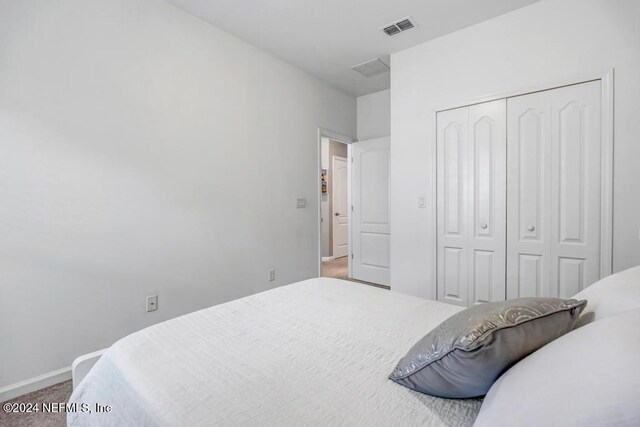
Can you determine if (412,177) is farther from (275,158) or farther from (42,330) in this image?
(42,330)

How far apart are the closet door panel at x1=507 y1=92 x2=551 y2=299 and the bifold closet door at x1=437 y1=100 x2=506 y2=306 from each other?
0.06 meters

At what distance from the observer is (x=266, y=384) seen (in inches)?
32.7

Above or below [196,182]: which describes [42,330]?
below

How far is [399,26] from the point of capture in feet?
8.63

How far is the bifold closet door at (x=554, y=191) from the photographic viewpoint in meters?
2.14

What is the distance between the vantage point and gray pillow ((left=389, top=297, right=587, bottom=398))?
677mm

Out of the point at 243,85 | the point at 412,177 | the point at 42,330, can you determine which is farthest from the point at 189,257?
the point at 412,177

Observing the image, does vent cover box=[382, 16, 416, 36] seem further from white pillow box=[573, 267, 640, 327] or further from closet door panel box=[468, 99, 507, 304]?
white pillow box=[573, 267, 640, 327]

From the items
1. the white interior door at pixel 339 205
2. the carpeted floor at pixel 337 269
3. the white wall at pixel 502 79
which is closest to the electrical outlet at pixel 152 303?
the white wall at pixel 502 79

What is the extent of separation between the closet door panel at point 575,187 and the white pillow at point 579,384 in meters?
2.02

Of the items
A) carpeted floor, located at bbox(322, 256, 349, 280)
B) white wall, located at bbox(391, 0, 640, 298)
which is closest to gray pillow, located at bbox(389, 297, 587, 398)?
white wall, located at bbox(391, 0, 640, 298)

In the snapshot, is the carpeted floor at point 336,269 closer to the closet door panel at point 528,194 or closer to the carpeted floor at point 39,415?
the closet door panel at point 528,194

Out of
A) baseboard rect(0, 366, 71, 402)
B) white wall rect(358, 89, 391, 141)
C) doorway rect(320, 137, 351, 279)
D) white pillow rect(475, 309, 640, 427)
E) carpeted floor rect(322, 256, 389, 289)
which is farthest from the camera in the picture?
doorway rect(320, 137, 351, 279)

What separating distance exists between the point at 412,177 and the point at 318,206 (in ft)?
4.14
